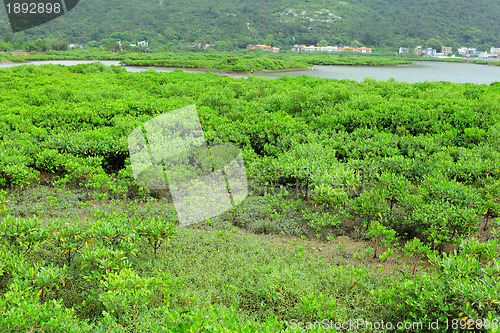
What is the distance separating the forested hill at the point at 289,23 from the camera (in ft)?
359

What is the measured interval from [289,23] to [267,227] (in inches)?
5689

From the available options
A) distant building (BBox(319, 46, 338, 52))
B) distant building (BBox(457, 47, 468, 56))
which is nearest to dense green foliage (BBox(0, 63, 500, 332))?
distant building (BBox(319, 46, 338, 52))

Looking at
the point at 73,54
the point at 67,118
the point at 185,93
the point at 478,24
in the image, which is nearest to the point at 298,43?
the point at 478,24

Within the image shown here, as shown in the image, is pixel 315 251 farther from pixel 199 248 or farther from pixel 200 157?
pixel 200 157

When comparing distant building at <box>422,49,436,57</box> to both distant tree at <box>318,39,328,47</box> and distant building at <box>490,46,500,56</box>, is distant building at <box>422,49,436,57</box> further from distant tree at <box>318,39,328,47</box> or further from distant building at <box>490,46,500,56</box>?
distant tree at <box>318,39,328,47</box>

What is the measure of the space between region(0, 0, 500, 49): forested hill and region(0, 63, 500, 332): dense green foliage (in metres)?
→ 108

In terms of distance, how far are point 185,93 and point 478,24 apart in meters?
137

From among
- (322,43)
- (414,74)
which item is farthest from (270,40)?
(414,74)

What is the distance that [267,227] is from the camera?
605cm

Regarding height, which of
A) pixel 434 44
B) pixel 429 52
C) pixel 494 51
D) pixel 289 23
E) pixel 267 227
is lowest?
pixel 267 227

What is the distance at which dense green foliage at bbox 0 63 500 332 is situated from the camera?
3.52 m

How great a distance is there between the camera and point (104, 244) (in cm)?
450

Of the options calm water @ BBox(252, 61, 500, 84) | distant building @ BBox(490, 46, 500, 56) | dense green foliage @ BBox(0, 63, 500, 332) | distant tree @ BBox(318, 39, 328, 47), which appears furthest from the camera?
distant tree @ BBox(318, 39, 328, 47)

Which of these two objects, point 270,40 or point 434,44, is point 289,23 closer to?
point 270,40
